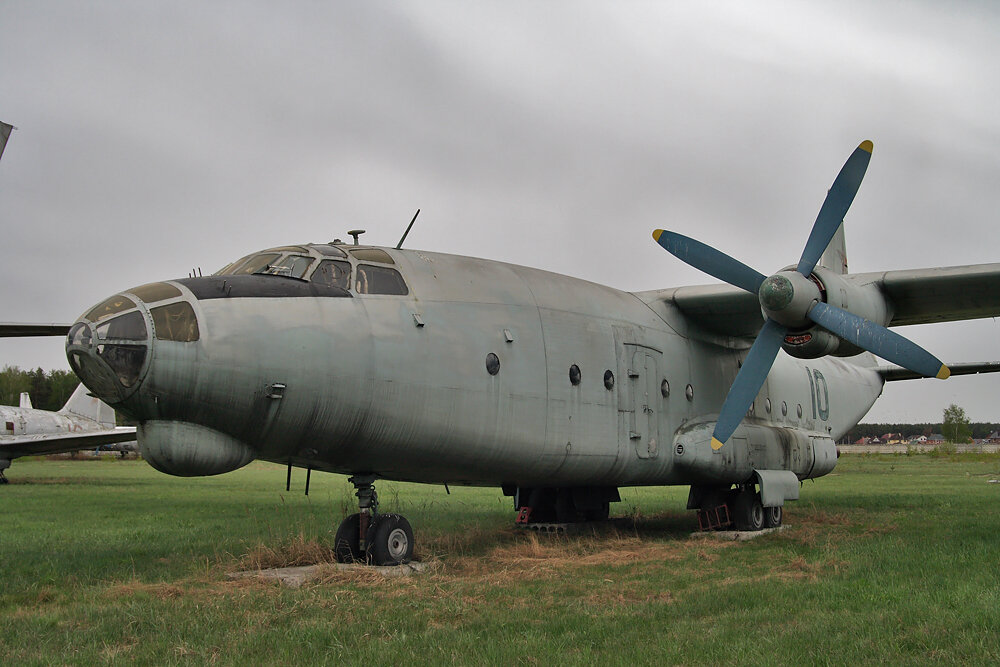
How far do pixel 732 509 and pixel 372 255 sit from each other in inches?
334

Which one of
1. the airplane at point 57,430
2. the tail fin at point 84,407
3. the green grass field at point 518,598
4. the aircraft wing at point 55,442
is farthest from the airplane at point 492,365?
the tail fin at point 84,407

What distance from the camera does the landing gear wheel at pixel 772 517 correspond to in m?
15.1

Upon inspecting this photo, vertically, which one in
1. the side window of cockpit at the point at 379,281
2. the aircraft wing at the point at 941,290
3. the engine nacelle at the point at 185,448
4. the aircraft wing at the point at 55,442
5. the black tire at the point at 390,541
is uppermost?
the aircraft wing at the point at 941,290

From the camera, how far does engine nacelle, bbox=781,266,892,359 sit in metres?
12.5

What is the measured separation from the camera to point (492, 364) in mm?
10445

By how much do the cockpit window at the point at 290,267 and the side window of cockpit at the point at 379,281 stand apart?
2.06 feet

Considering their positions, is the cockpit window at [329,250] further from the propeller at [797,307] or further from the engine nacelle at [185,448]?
the propeller at [797,307]

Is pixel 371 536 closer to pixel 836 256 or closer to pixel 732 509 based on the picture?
pixel 732 509

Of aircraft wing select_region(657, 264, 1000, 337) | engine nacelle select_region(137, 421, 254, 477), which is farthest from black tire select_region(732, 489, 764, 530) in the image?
engine nacelle select_region(137, 421, 254, 477)

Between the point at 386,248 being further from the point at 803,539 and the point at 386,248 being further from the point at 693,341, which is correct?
the point at 803,539

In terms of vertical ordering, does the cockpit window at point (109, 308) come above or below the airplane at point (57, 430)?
above

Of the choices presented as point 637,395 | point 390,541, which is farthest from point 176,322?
point 637,395

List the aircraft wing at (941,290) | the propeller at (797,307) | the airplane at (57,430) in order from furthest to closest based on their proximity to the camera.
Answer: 1. the airplane at (57,430)
2. the aircraft wing at (941,290)
3. the propeller at (797,307)

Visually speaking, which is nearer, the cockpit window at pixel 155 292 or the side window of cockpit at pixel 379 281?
the cockpit window at pixel 155 292
